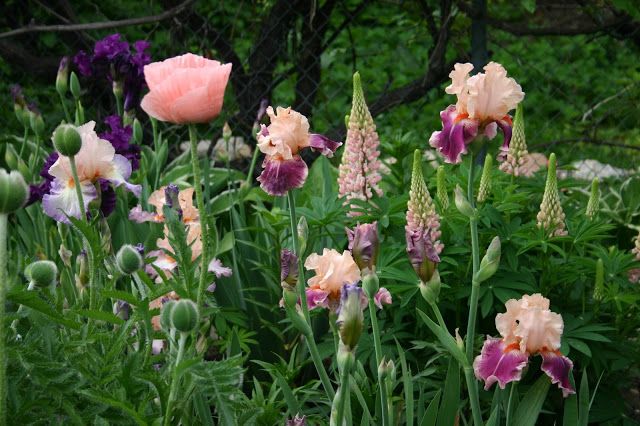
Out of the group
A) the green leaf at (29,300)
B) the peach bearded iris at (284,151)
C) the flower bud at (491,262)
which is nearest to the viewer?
the green leaf at (29,300)

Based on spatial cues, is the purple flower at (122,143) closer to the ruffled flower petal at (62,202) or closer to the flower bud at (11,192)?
the ruffled flower petal at (62,202)

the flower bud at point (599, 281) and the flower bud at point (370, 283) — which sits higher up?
the flower bud at point (370, 283)

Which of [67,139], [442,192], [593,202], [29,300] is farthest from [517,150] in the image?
[29,300]

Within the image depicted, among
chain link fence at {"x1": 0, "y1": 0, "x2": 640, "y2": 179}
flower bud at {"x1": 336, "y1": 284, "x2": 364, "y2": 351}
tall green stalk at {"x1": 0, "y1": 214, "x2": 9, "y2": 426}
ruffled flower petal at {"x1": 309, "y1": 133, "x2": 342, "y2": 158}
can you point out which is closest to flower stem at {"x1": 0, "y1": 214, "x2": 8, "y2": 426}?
tall green stalk at {"x1": 0, "y1": 214, "x2": 9, "y2": 426}

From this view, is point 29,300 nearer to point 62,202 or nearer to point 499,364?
point 62,202

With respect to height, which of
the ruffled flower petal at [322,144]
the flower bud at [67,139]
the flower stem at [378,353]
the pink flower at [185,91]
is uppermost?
the pink flower at [185,91]

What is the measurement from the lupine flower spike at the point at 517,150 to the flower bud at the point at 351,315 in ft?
4.25

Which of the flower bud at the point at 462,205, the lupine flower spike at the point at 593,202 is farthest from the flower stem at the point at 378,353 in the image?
the lupine flower spike at the point at 593,202

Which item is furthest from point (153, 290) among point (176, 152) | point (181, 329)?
point (176, 152)

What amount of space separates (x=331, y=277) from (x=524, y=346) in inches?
14.1

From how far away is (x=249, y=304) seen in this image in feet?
8.41

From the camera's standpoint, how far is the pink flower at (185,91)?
1.24 m

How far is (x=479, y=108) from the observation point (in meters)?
1.50

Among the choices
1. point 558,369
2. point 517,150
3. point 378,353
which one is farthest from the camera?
point 517,150
